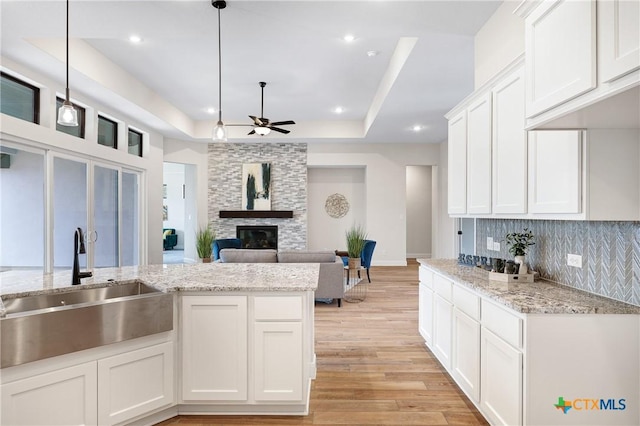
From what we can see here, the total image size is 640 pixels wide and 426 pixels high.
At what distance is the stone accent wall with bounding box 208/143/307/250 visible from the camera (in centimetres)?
911

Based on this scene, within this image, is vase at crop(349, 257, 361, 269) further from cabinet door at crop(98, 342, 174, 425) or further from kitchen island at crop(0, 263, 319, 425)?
cabinet door at crop(98, 342, 174, 425)

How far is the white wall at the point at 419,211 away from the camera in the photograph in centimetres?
1068

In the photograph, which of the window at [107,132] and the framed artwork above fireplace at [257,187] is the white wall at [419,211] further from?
the window at [107,132]

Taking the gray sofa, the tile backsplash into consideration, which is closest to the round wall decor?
the gray sofa

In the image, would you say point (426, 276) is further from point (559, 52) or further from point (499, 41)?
point (559, 52)

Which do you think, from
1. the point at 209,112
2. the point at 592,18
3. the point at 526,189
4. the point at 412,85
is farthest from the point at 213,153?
the point at 592,18

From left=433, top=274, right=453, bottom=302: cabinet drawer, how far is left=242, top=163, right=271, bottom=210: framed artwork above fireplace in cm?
625

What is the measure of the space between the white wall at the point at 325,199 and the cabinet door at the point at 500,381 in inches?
296

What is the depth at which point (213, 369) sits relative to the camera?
2.42 metres

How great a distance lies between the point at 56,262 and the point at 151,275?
9.18 feet

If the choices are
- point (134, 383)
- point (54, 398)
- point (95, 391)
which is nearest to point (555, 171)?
point (134, 383)

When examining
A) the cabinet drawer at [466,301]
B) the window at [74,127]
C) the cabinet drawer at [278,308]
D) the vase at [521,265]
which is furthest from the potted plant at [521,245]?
the window at [74,127]

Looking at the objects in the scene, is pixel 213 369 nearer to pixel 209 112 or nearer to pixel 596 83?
pixel 596 83

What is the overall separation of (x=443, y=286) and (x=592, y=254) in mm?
1136
